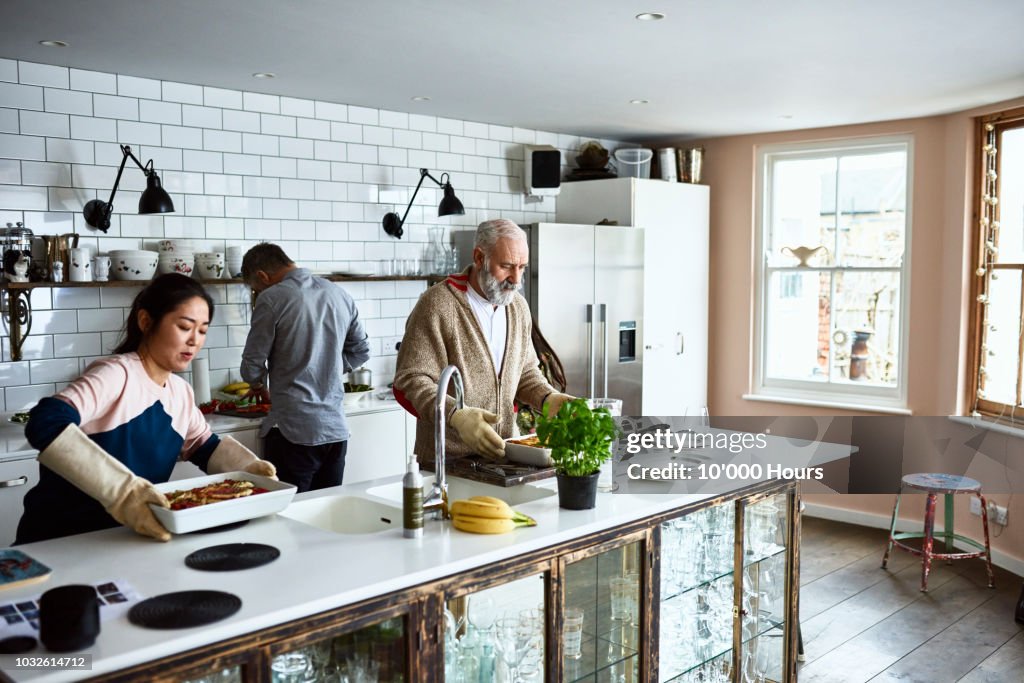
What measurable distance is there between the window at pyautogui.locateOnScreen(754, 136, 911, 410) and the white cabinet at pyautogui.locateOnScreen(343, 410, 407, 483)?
3.00 m

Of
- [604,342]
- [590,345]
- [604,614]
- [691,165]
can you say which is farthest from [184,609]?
[691,165]

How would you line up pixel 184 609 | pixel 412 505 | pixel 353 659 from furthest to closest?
pixel 412 505 → pixel 353 659 → pixel 184 609

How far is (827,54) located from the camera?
3900 millimetres

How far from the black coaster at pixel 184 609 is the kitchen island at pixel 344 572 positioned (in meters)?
0.03

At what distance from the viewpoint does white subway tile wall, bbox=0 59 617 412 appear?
13.0ft

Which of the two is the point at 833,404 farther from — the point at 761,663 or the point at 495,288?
the point at 495,288

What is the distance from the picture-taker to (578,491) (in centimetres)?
234

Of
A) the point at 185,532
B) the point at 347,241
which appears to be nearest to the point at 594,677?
the point at 185,532

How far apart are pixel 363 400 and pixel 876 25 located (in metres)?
2.95

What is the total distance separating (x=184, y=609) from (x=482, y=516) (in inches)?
28.3

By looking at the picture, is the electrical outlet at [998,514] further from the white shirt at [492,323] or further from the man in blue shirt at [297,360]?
the man in blue shirt at [297,360]

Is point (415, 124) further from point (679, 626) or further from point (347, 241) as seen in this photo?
point (679, 626)

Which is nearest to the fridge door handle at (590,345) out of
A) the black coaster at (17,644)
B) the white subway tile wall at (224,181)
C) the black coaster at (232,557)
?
the white subway tile wall at (224,181)

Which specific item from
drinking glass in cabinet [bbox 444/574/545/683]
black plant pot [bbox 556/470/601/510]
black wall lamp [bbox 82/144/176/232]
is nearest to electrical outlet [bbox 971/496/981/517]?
black plant pot [bbox 556/470/601/510]
